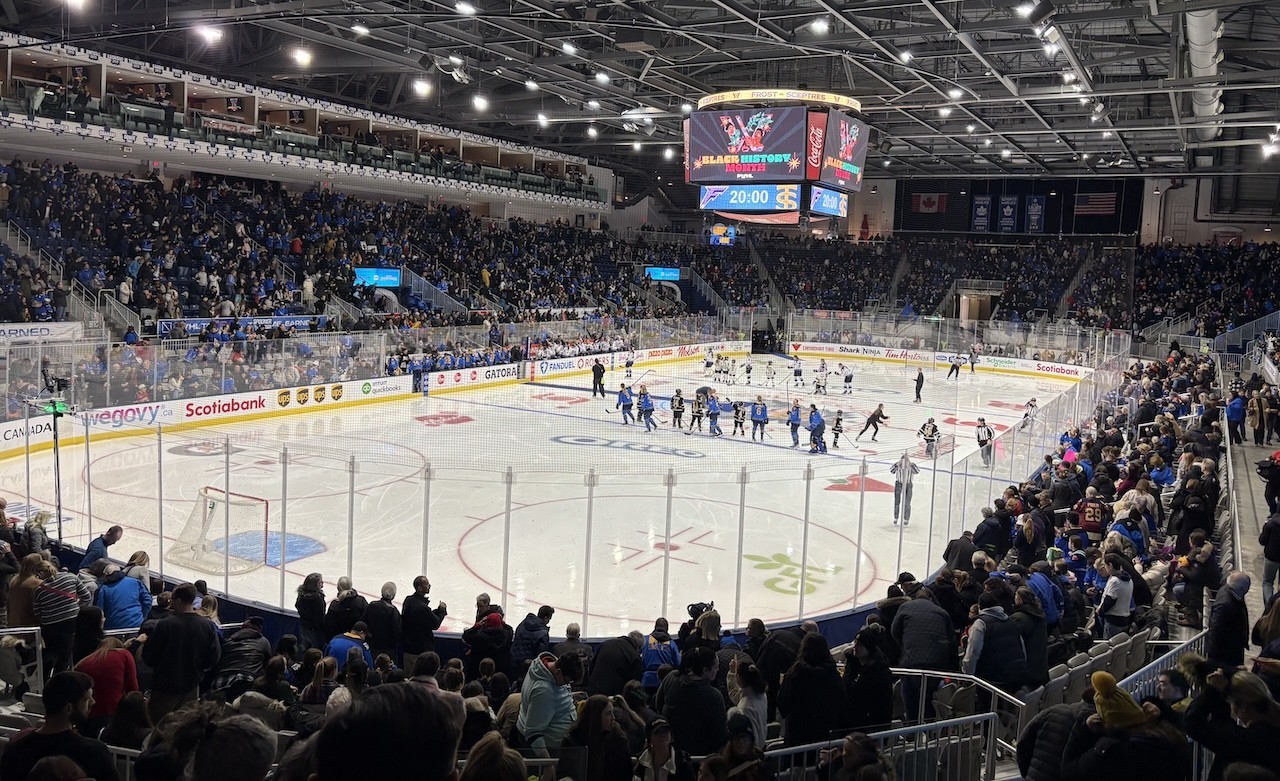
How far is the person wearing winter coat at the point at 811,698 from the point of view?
560 centimetres

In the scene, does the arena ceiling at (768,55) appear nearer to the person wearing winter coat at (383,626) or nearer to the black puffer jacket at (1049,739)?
the person wearing winter coat at (383,626)

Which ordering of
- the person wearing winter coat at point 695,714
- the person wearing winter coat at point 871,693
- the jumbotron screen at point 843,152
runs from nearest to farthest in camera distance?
the person wearing winter coat at point 695,714
the person wearing winter coat at point 871,693
the jumbotron screen at point 843,152

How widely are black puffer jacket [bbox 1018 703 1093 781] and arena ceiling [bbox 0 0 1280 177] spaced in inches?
611

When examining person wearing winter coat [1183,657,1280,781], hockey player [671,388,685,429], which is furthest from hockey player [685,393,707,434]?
person wearing winter coat [1183,657,1280,781]

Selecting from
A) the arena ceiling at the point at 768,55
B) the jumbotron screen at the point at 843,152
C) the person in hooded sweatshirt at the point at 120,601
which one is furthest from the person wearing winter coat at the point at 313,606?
the jumbotron screen at the point at 843,152

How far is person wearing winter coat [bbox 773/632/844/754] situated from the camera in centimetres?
560

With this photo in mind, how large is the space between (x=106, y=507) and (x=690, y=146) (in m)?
18.0

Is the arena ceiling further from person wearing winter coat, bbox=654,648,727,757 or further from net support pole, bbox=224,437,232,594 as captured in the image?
person wearing winter coat, bbox=654,648,727,757

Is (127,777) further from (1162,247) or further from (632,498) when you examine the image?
(1162,247)

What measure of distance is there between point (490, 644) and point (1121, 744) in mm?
4594

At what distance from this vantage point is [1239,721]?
14.9 ft

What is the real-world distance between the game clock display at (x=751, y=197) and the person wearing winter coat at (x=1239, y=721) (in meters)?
21.0

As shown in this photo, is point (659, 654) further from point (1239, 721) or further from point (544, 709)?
point (1239, 721)

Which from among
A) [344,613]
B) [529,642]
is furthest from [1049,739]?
[344,613]
